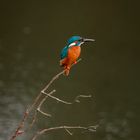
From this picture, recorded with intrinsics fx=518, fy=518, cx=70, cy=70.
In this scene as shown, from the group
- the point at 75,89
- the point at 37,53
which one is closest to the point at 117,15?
the point at 37,53

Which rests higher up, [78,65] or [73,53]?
[73,53]

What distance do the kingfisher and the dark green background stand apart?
17.4ft

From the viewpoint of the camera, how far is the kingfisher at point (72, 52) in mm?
2148

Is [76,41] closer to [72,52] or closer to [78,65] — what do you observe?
[72,52]

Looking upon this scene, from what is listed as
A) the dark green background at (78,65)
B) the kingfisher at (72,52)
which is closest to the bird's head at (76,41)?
the kingfisher at (72,52)

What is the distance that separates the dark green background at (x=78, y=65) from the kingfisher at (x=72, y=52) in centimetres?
532

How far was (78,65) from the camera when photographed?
1005cm

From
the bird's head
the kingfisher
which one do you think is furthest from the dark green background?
the bird's head

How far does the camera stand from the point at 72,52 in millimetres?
2230

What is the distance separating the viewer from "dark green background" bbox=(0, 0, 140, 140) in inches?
330

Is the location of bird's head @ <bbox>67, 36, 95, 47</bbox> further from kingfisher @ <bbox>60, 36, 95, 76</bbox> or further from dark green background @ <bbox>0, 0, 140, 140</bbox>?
dark green background @ <bbox>0, 0, 140, 140</bbox>

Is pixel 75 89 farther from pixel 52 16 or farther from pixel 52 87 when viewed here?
pixel 52 16

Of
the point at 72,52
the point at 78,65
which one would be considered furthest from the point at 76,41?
the point at 78,65

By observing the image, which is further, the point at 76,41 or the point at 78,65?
the point at 78,65
